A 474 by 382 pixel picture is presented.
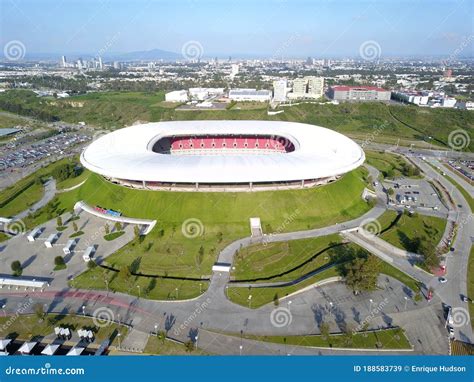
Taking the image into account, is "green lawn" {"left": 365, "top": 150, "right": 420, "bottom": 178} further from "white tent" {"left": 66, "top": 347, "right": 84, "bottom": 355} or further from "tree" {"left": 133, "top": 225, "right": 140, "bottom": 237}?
"white tent" {"left": 66, "top": 347, "right": 84, "bottom": 355}

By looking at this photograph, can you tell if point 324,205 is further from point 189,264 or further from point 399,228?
point 189,264

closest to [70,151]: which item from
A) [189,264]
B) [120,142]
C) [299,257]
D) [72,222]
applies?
[120,142]

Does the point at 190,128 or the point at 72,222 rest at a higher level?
the point at 190,128

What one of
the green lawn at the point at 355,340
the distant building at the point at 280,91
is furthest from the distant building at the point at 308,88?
the green lawn at the point at 355,340

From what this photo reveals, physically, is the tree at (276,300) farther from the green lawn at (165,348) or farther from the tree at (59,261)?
the tree at (59,261)

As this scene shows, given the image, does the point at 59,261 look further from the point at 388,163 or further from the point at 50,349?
the point at 388,163

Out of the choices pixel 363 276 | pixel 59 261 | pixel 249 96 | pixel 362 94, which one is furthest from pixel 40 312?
pixel 362 94
